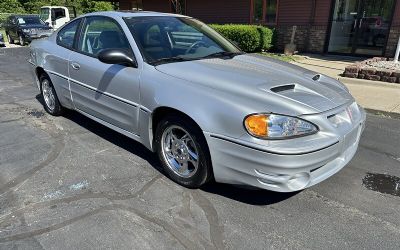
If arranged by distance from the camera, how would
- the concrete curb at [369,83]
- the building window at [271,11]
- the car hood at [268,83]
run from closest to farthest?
the car hood at [268,83]
the concrete curb at [369,83]
the building window at [271,11]

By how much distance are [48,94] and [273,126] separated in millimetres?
4071

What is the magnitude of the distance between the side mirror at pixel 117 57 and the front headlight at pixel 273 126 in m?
1.44

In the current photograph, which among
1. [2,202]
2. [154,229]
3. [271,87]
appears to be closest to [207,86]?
[271,87]

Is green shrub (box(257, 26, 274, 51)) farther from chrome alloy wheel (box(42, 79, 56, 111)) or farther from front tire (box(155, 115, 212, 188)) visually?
front tire (box(155, 115, 212, 188))

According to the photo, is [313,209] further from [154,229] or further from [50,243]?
[50,243]

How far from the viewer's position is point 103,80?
3.93 meters

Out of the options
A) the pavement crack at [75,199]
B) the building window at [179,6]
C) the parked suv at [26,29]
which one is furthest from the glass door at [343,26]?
the parked suv at [26,29]

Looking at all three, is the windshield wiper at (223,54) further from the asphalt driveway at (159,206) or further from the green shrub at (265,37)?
the green shrub at (265,37)

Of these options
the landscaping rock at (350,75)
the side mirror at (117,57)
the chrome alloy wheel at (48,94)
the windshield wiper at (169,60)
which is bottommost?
the landscaping rock at (350,75)

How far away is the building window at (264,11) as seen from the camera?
571 inches

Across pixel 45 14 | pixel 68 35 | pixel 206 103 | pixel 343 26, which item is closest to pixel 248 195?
pixel 206 103

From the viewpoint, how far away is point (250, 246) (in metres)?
2.62

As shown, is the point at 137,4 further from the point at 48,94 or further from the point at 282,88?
the point at 282,88

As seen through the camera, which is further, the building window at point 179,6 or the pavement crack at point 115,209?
the building window at point 179,6
